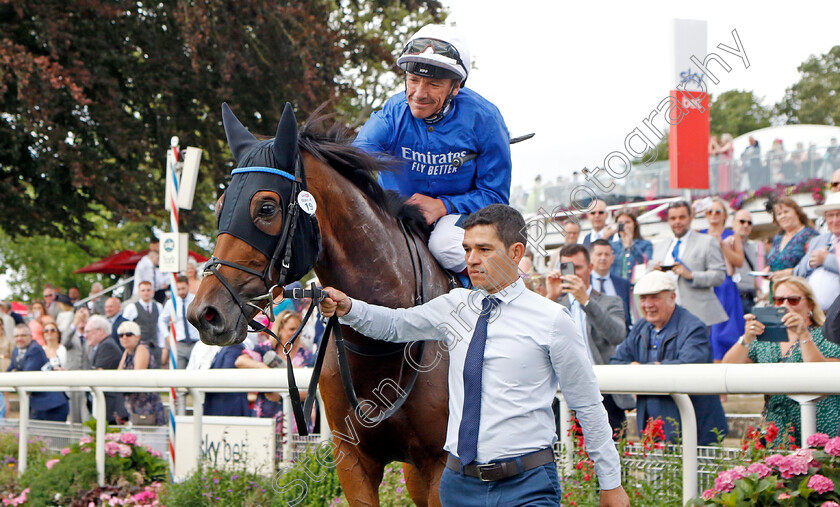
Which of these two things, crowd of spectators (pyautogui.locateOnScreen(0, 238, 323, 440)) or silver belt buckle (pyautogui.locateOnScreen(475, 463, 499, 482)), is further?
crowd of spectators (pyautogui.locateOnScreen(0, 238, 323, 440))

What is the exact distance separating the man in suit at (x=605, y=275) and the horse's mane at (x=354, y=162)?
11.1ft

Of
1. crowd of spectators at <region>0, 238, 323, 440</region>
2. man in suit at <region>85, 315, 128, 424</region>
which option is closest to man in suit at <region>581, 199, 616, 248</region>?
crowd of spectators at <region>0, 238, 323, 440</region>

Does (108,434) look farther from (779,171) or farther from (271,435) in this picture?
(779,171)

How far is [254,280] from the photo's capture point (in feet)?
8.98

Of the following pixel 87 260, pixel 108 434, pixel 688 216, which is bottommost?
pixel 108 434

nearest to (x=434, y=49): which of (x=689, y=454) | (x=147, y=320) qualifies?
(x=689, y=454)

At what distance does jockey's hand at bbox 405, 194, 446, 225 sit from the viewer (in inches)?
132

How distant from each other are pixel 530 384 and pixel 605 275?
406 cm

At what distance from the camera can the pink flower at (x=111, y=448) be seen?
20.0 feet

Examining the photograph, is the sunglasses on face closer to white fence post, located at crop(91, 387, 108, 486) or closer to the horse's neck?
the horse's neck

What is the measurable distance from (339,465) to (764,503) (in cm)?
147

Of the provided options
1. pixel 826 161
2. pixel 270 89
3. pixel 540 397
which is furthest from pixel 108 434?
pixel 826 161

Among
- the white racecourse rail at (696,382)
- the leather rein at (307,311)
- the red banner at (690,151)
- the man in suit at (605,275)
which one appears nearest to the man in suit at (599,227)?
the red banner at (690,151)

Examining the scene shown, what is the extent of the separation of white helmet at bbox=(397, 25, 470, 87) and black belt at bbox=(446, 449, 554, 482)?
4.76 ft
